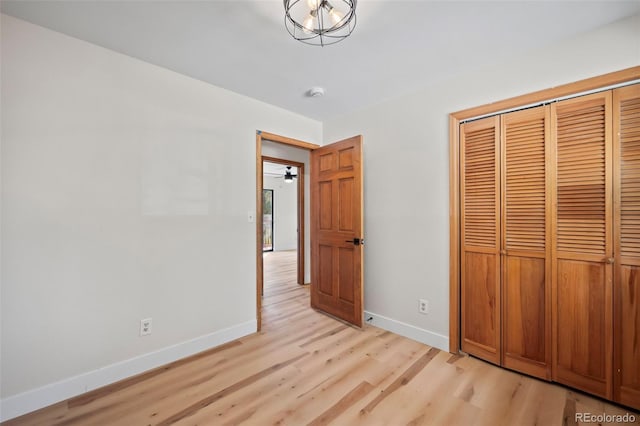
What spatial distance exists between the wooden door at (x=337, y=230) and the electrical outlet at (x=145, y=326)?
1838mm

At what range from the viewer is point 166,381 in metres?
1.96

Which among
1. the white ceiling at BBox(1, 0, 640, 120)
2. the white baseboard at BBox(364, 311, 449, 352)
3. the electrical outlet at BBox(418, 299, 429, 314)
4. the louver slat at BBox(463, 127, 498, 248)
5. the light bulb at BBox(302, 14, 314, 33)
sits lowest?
the white baseboard at BBox(364, 311, 449, 352)

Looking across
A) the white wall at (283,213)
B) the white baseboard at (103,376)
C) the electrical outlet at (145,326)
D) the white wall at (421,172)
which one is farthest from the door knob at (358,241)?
the white wall at (283,213)

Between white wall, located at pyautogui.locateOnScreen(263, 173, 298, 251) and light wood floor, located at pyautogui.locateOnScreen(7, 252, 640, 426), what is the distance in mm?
6310

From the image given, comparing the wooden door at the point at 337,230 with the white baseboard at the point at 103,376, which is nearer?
the white baseboard at the point at 103,376

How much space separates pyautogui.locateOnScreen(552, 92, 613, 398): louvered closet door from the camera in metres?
1.69

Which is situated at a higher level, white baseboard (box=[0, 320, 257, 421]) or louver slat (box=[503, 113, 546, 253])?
louver slat (box=[503, 113, 546, 253])

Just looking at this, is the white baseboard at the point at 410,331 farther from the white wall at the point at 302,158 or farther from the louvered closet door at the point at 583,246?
the white wall at the point at 302,158

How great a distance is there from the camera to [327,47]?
1905 mm

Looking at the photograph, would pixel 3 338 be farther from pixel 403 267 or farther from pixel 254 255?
pixel 403 267

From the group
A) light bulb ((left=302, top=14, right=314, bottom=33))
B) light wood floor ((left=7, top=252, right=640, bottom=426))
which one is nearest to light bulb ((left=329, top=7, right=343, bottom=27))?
light bulb ((left=302, top=14, right=314, bottom=33))

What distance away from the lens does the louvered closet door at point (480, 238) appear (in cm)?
213

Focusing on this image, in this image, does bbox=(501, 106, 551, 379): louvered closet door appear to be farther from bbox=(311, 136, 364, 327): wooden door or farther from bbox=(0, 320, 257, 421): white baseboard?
bbox=(0, 320, 257, 421): white baseboard

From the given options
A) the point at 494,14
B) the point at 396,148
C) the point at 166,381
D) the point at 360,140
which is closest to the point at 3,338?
the point at 166,381
